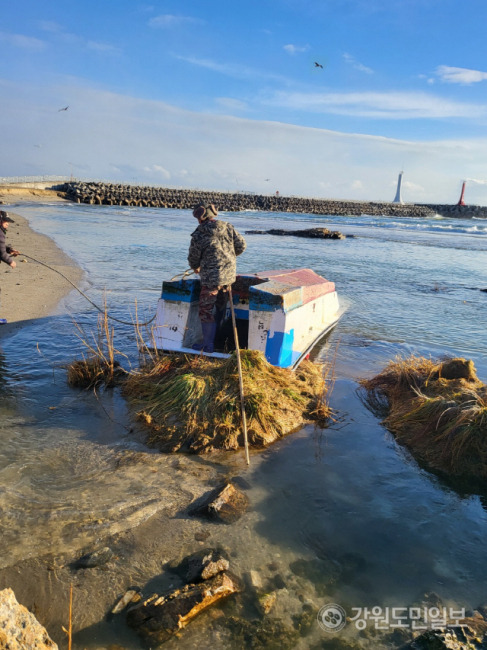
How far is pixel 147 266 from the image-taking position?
16.3 m

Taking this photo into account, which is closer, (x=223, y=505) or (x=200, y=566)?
(x=200, y=566)

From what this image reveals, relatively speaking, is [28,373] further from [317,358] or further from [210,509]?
[317,358]

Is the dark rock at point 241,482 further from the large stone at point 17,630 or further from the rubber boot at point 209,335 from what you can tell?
the rubber boot at point 209,335

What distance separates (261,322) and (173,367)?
4.37ft

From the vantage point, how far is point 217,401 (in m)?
5.19

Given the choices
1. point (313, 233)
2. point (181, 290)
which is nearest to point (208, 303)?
point (181, 290)

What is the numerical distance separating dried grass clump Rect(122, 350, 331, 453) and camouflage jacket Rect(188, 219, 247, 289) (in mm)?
1091

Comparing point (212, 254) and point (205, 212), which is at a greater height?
point (205, 212)

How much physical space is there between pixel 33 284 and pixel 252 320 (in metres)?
7.25

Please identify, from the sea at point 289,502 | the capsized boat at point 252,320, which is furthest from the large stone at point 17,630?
the capsized boat at point 252,320

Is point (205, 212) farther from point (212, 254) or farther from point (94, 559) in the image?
point (94, 559)

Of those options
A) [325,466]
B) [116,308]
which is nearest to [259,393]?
[325,466]

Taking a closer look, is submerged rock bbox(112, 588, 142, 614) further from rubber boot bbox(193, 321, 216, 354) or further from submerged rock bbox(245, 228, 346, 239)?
submerged rock bbox(245, 228, 346, 239)

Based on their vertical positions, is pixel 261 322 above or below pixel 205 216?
below
